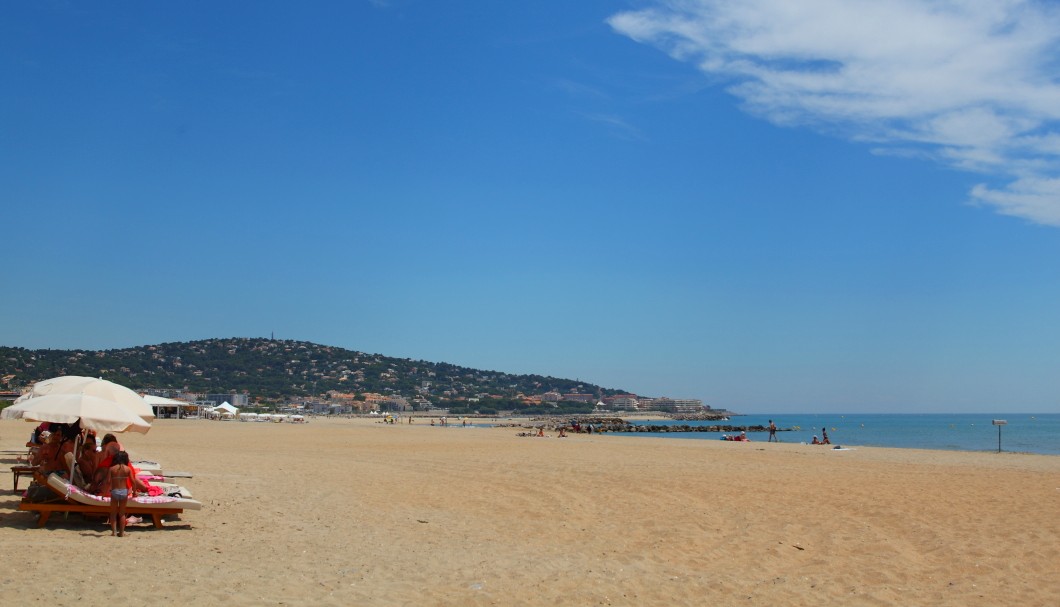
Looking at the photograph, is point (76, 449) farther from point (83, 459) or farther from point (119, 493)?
point (119, 493)

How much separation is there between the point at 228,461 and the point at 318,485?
5.63 metres

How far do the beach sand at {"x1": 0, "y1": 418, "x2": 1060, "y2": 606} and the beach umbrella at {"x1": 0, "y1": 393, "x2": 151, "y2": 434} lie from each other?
1195 mm

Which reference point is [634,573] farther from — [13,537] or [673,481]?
[673,481]

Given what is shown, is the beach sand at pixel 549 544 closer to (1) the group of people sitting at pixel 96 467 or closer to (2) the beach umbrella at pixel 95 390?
(1) the group of people sitting at pixel 96 467

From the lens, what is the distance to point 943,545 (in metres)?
10.9

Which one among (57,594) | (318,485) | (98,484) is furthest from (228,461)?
(57,594)

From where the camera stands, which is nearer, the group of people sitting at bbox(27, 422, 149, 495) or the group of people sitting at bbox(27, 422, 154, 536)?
the group of people sitting at bbox(27, 422, 154, 536)

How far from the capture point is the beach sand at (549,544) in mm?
7617

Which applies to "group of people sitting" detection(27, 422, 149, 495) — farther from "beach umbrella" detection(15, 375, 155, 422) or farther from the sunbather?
"beach umbrella" detection(15, 375, 155, 422)

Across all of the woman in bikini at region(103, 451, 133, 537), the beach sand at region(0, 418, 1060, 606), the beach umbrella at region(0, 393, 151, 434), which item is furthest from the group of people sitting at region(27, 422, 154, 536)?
the beach sand at region(0, 418, 1060, 606)

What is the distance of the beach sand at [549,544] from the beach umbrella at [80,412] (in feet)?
3.92

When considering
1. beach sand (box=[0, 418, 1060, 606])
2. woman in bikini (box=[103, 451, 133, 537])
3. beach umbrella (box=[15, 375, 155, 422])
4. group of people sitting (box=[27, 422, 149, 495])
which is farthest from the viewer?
beach umbrella (box=[15, 375, 155, 422])

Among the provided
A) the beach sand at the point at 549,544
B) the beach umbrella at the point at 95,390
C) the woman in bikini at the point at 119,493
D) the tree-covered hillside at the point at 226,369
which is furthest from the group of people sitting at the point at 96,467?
the tree-covered hillside at the point at 226,369

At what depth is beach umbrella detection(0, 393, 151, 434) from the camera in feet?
32.8
